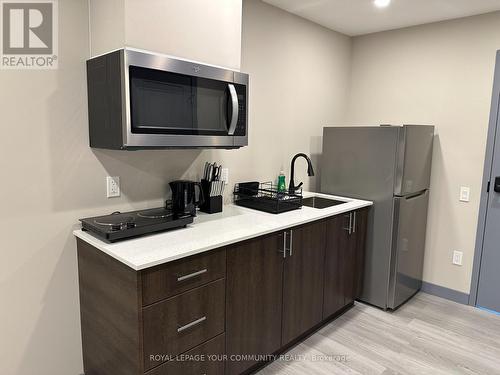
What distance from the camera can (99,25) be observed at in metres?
1.72

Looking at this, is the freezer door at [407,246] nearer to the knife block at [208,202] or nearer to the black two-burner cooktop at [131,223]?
the knife block at [208,202]

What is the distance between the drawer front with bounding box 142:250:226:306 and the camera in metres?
1.46

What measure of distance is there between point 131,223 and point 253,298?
76cm

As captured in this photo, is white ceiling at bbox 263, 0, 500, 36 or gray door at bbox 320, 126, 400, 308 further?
gray door at bbox 320, 126, 400, 308

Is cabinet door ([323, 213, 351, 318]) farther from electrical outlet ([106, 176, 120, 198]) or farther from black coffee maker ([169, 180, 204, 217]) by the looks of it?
electrical outlet ([106, 176, 120, 198])

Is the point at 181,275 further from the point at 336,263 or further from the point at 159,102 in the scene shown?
the point at 336,263

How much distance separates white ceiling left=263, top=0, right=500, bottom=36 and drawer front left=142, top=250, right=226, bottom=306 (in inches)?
78.1

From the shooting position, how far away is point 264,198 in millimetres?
2615

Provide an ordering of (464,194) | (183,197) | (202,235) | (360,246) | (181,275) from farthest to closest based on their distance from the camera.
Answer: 1. (464,194)
2. (360,246)
3. (183,197)
4. (202,235)
5. (181,275)

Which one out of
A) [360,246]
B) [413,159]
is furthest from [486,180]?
[360,246]

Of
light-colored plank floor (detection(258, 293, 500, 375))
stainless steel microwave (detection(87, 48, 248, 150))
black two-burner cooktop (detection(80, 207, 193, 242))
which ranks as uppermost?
stainless steel microwave (detection(87, 48, 248, 150))

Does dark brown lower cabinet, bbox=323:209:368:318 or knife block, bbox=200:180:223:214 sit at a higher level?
knife block, bbox=200:180:223:214

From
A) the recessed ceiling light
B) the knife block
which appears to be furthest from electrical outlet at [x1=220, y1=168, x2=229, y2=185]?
the recessed ceiling light

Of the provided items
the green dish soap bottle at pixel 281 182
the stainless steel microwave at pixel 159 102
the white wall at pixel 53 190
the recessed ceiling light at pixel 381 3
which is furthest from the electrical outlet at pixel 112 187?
the recessed ceiling light at pixel 381 3
